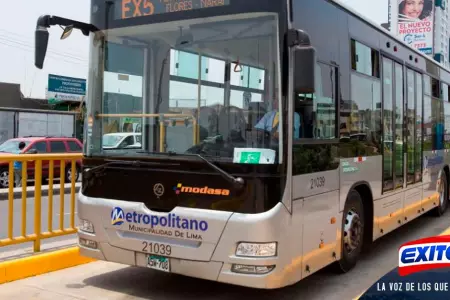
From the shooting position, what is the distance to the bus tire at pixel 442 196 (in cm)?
1003

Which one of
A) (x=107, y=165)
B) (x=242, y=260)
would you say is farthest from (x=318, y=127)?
(x=107, y=165)

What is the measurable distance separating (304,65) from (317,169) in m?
1.18

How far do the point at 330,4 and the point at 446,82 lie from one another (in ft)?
19.0

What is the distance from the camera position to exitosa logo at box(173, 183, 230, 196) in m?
4.41

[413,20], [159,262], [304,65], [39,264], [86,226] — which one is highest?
[413,20]

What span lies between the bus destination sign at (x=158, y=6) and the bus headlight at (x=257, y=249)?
2.16 metres

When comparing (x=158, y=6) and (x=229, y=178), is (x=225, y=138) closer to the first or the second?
(x=229, y=178)

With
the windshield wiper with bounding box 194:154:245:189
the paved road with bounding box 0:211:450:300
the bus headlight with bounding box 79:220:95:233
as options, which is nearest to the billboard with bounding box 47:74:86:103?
the paved road with bounding box 0:211:450:300

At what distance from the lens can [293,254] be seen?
457 cm

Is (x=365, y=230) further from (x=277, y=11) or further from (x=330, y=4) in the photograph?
(x=277, y=11)

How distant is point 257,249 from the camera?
14.1 ft

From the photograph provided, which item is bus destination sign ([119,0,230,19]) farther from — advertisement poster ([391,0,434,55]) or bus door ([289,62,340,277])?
advertisement poster ([391,0,434,55])

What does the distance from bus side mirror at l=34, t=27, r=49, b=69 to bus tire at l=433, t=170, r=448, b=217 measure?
802cm

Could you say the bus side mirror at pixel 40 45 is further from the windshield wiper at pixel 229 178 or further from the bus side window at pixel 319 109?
the bus side window at pixel 319 109
